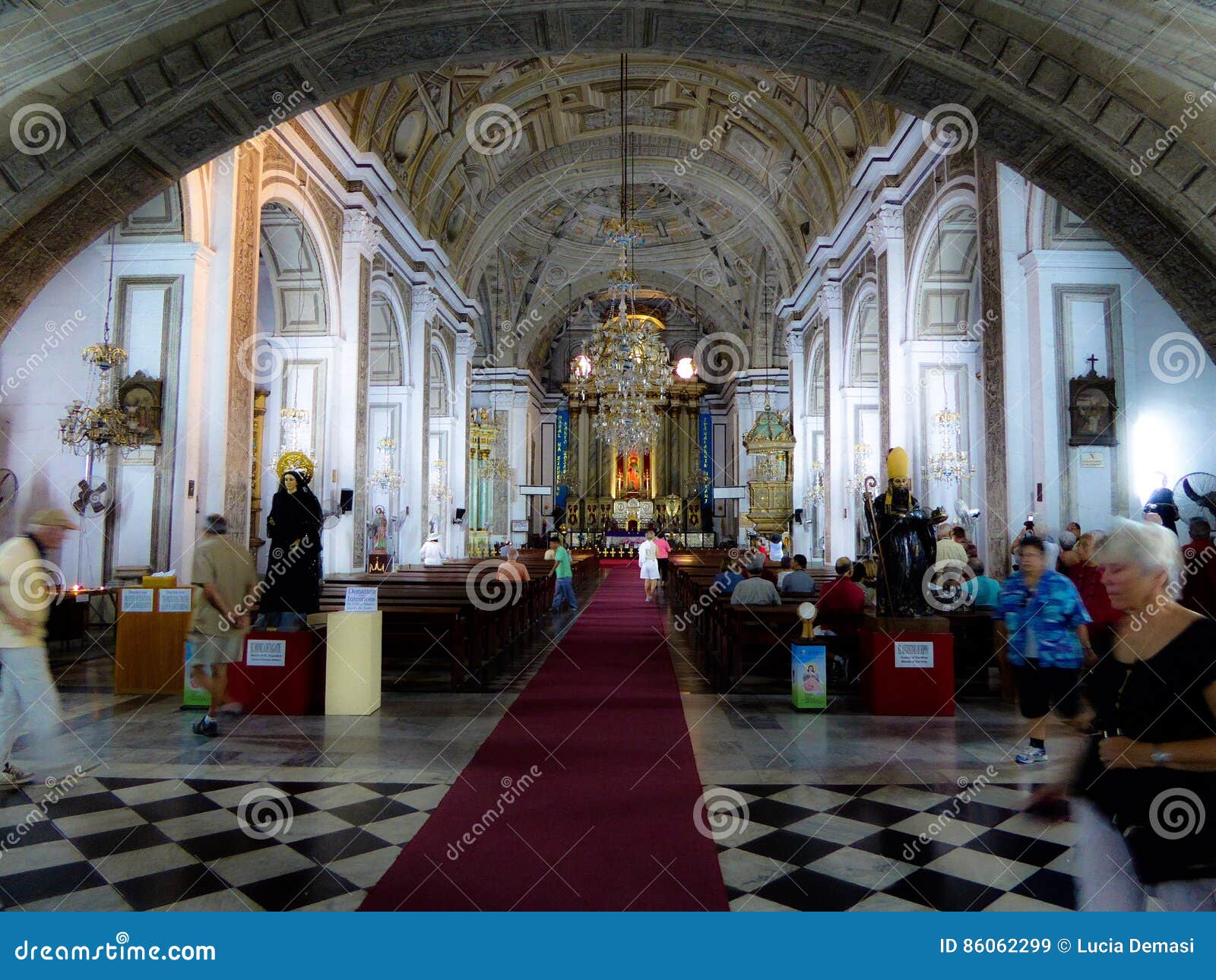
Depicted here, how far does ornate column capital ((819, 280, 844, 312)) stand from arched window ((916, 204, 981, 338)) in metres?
3.92

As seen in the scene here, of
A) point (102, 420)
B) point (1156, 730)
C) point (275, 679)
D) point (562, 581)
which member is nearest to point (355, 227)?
point (102, 420)

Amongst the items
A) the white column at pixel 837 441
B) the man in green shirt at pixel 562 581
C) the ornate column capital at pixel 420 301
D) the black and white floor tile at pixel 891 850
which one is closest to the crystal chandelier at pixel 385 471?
the ornate column capital at pixel 420 301

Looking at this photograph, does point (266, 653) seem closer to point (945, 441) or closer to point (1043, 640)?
point (1043, 640)

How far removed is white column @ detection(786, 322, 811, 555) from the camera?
2036 cm

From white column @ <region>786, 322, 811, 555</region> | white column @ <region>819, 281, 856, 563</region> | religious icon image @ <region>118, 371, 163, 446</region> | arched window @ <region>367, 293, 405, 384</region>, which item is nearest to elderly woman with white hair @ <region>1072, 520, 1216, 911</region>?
religious icon image @ <region>118, 371, 163, 446</region>

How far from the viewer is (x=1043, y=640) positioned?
420 centimetres

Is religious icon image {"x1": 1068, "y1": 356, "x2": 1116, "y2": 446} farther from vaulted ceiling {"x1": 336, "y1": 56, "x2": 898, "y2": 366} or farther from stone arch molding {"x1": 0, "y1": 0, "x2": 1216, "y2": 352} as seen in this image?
vaulted ceiling {"x1": 336, "y1": 56, "x2": 898, "y2": 366}

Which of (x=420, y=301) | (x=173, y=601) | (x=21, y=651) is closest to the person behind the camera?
(x=21, y=651)

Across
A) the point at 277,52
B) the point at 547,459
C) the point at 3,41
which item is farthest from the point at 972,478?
the point at 547,459

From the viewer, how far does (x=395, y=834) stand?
3348mm

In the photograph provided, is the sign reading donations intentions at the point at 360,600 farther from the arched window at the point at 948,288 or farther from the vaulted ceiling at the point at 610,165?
the arched window at the point at 948,288

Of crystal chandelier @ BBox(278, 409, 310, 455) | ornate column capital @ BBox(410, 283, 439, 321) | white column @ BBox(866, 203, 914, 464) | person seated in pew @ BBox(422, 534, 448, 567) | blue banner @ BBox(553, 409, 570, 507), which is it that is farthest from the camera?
blue banner @ BBox(553, 409, 570, 507)

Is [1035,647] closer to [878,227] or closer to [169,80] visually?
[169,80]

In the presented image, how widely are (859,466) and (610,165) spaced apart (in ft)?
32.6
